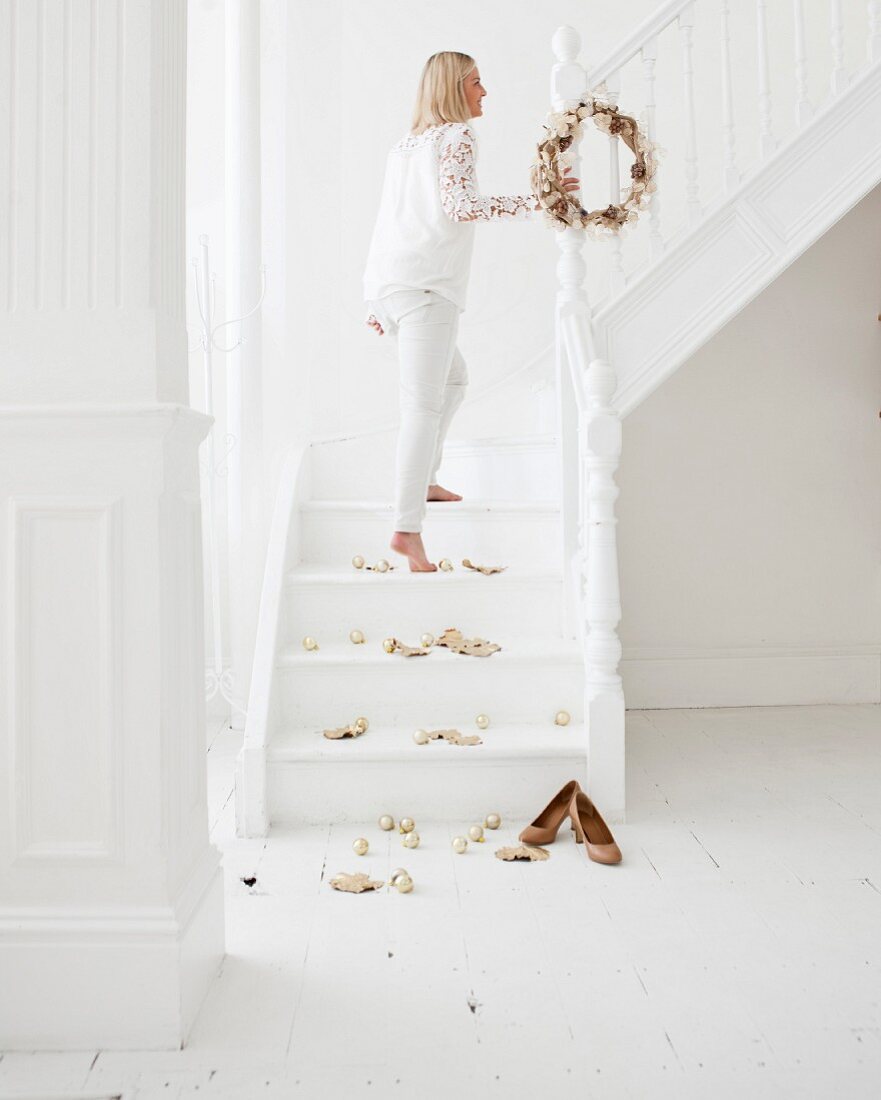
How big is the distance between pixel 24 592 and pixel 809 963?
1505 millimetres

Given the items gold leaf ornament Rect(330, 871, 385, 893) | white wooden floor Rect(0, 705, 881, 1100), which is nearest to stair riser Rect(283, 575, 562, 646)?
white wooden floor Rect(0, 705, 881, 1100)

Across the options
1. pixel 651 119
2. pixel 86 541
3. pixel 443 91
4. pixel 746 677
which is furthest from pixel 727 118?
pixel 86 541

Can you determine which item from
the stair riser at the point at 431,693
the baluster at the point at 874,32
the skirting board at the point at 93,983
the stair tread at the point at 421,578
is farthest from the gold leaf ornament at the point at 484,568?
the baluster at the point at 874,32

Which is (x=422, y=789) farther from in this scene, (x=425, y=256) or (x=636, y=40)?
(x=636, y=40)

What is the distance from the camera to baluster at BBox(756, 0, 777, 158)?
319 centimetres

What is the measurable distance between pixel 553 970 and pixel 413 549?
1.50 meters

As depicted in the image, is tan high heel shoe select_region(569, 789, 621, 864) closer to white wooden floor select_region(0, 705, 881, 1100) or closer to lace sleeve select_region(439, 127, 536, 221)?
white wooden floor select_region(0, 705, 881, 1100)

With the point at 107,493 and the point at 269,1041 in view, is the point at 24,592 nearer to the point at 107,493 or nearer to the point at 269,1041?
the point at 107,493

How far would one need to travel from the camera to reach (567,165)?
298cm

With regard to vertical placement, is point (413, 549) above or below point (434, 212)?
below

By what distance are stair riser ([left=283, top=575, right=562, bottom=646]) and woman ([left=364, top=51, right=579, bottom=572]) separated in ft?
0.36

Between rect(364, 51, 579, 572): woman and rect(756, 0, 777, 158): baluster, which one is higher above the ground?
rect(756, 0, 777, 158): baluster

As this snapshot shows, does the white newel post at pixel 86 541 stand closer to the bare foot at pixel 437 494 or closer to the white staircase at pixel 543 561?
the white staircase at pixel 543 561

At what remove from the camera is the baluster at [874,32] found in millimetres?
3268
